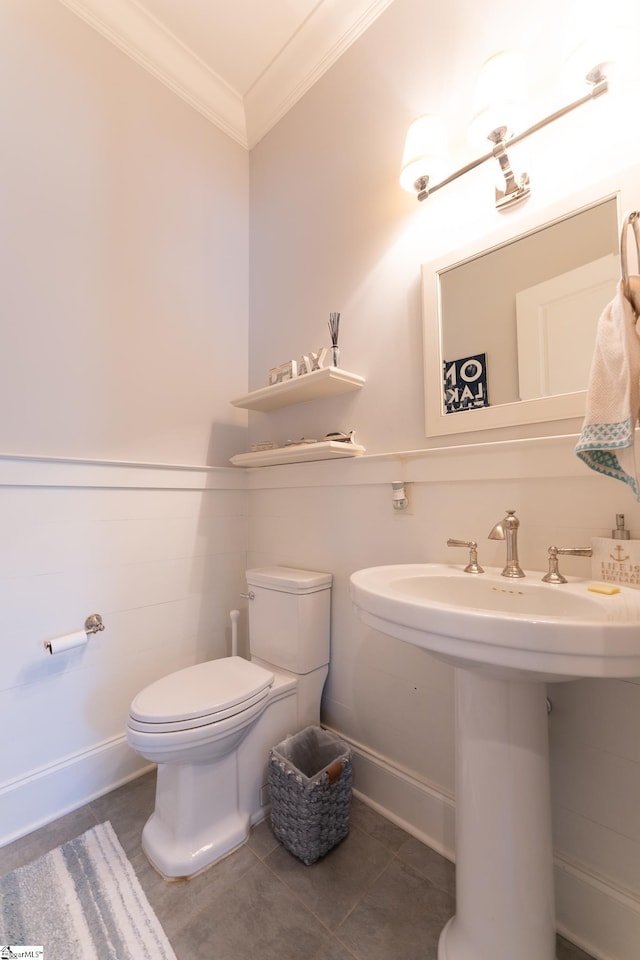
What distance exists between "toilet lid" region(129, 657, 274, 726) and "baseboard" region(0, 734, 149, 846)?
0.48 metres

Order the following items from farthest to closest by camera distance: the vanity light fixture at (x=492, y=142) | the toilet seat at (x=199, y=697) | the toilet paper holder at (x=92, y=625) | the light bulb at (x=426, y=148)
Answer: the toilet paper holder at (x=92, y=625) < the light bulb at (x=426, y=148) < the toilet seat at (x=199, y=697) < the vanity light fixture at (x=492, y=142)

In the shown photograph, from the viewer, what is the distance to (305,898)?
3.16ft

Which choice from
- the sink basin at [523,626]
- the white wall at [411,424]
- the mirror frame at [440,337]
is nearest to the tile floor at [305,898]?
the white wall at [411,424]

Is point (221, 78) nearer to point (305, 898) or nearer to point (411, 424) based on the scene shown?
point (411, 424)

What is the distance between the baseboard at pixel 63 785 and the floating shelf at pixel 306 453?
3.74 ft

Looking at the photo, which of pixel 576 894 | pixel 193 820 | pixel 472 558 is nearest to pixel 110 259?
pixel 472 558

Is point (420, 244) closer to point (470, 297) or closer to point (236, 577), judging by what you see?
point (470, 297)

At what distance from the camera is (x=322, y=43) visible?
Result: 155 centimetres

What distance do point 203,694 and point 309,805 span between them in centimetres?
40

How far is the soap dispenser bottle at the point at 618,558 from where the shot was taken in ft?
2.58

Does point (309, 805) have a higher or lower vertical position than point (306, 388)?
lower

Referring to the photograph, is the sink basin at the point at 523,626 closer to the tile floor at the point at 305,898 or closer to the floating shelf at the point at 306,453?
the floating shelf at the point at 306,453

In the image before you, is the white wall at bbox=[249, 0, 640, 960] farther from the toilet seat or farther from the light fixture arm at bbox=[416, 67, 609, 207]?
the toilet seat

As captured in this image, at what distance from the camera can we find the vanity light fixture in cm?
89
